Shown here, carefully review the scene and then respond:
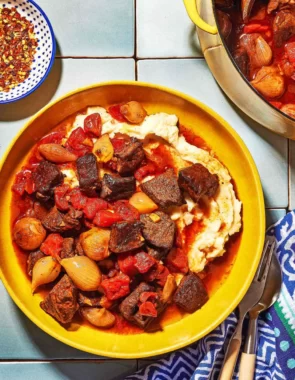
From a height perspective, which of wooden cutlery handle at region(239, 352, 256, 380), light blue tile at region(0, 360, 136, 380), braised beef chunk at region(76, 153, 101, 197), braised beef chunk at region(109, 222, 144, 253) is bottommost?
light blue tile at region(0, 360, 136, 380)

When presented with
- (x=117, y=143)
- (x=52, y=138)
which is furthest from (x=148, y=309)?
(x=52, y=138)

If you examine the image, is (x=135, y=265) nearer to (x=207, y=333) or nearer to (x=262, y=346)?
(x=207, y=333)

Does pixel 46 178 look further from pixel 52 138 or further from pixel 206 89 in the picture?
pixel 206 89

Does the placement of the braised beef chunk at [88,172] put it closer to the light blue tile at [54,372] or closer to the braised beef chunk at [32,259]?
the braised beef chunk at [32,259]

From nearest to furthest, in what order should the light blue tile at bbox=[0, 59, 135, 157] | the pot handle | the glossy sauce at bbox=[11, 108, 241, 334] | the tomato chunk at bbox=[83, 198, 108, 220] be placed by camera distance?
1. the pot handle
2. the tomato chunk at bbox=[83, 198, 108, 220]
3. the glossy sauce at bbox=[11, 108, 241, 334]
4. the light blue tile at bbox=[0, 59, 135, 157]

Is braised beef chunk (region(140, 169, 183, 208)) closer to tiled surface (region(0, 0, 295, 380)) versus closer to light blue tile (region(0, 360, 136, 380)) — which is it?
tiled surface (region(0, 0, 295, 380))

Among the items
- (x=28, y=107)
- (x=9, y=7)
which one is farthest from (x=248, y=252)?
(x=9, y=7)

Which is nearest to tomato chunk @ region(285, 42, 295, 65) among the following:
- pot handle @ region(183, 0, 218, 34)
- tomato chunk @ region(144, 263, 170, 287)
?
pot handle @ region(183, 0, 218, 34)
